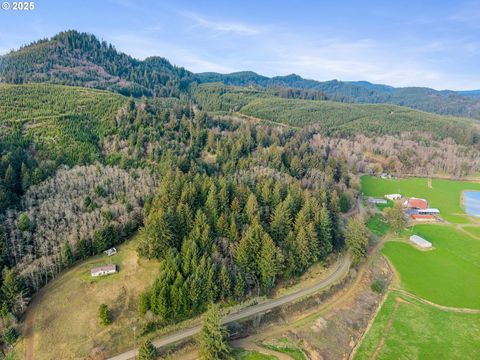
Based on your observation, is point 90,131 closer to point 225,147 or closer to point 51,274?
point 225,147

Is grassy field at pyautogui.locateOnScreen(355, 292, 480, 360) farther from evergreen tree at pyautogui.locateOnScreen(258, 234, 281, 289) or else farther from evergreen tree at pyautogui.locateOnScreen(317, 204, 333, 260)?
evergreen tree at pyautogui.locateOnScreen(258, 234, 281, 289)

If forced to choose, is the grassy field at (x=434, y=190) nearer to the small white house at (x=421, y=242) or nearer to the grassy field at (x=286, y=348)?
the small white house at (x=421, y=242)

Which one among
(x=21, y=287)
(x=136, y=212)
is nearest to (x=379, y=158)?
(x=136, y=212)

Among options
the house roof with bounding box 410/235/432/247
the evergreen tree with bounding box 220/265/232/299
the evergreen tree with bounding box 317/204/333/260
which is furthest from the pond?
the evergreen tree with bounding box 220/265/232/299

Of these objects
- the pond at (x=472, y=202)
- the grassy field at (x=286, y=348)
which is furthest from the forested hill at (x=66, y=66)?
the pond at (x=472, y=202)

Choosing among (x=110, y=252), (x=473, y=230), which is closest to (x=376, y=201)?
(x=473, y=230)

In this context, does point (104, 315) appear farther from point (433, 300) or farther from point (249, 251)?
point (433, 300)
